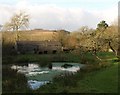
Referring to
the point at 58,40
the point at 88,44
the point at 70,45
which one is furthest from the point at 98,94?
the point at 58,40

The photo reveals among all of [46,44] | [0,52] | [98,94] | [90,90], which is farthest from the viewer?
[46,44]

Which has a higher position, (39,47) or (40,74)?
(39,47)

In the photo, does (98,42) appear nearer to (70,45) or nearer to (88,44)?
(88,44)

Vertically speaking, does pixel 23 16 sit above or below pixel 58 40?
above

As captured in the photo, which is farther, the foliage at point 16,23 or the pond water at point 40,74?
the foliage at point 16,23

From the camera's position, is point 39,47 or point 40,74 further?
point 39,47

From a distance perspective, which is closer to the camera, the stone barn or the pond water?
the pond water

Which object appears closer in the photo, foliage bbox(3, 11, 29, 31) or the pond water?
the pond water

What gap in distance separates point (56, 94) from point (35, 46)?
7157 cm

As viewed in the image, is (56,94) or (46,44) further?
(46,44)

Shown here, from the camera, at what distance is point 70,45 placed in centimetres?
8462

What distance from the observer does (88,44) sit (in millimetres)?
50250

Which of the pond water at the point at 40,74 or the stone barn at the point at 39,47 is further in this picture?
the stone barn at the point at 39,47

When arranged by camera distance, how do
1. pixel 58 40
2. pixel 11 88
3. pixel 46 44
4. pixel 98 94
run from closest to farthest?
pixel 98 94 → pixel 11 88 → pixel 46 44 → pixel 58 40
